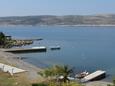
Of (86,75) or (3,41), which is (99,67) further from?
(3,41)

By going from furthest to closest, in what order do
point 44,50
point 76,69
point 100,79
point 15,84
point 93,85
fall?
1. point 44,50
2. point 76,69
3. point 100,79
4. point 93,85
5. point 15,84

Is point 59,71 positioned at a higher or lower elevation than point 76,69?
higher

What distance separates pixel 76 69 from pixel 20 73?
2038cm

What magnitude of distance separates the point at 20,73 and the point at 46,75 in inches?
296

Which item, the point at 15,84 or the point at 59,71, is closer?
the point at 15,84

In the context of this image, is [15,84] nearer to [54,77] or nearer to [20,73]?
[54,77]

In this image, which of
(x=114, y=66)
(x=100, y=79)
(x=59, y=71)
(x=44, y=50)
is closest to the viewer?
(x=59, y=71)

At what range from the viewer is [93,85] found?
1800 inches

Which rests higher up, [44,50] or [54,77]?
[54,77]

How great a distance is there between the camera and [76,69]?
66938 millimetres

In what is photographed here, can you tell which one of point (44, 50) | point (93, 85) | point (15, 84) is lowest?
point (44, 50)

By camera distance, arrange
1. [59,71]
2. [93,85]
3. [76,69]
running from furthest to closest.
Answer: [76,69] → [93,85] → [59,71]

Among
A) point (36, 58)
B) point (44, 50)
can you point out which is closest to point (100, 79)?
point (36, 58)

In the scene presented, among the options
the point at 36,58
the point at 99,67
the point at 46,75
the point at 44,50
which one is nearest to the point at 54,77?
the point at 46,75
